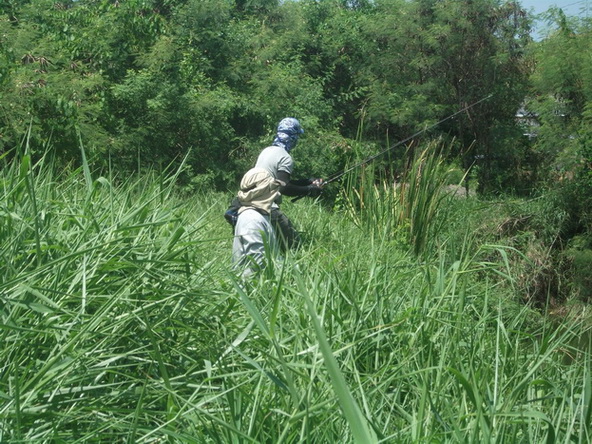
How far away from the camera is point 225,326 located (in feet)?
11.5

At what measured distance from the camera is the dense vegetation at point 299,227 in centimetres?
284

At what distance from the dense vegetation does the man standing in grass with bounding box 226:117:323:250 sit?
1.38 feet

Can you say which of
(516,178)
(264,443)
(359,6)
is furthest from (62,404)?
(359,6)

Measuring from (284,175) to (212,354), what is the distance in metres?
3.29

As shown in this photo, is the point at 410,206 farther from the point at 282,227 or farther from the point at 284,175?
the point at 282,227

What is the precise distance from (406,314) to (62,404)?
157 centimetres

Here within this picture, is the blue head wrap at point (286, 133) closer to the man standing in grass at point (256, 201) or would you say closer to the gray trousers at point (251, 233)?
the man standing in grass at point (256, 201)

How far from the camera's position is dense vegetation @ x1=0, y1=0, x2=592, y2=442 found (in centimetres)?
284

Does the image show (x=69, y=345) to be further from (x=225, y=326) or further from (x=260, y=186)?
→ (x=260, y=186)

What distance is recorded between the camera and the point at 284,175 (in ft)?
21.0

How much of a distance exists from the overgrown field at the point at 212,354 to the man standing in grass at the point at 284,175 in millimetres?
1674

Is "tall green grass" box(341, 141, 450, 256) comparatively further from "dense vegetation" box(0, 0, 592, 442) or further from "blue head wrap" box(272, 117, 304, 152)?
"blue head wrap" box(272, 117, 304, 152)

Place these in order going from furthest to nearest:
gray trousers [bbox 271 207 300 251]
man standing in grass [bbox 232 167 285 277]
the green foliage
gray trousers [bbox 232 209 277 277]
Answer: the green foliage → gray trousers [bbox 271 207 300 251] → man standing in grass [bbox 232 167 285 277] → gray trousers [bbox 232 209 277 277]

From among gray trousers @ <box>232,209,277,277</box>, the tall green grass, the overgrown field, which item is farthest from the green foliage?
the overgrown field
